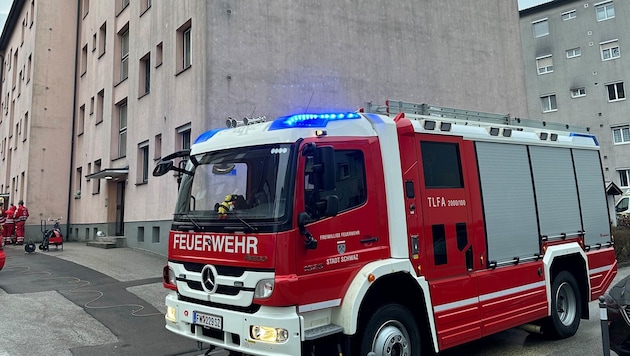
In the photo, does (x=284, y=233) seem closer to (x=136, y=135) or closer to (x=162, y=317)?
(x=162, y=317)

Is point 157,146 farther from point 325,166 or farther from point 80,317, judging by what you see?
point 325,166

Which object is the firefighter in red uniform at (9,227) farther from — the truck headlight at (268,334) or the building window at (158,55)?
the truck headlight at (268,334)

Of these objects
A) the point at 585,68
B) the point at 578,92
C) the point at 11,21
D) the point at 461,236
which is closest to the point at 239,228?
the point at 461,236

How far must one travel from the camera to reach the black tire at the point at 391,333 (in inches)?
173

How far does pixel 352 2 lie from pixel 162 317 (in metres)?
12.3

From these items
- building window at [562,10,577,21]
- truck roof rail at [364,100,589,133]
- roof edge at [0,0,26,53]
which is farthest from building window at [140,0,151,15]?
building window at [562,10,577,21]

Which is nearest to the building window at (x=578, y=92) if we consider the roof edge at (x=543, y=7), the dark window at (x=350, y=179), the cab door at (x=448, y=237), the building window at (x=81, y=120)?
the roof edge at (x=543, y=7)

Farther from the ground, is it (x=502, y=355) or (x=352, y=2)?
(x=352, y=2)

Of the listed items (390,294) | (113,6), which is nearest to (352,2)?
(113,6)

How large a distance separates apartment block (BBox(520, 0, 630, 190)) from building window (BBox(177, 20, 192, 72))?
28475mm

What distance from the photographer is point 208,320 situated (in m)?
4.39

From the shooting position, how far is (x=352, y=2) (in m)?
15.8

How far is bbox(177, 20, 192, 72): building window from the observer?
14391 mm

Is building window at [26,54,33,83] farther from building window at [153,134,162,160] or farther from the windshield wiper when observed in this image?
the windshield wiper
